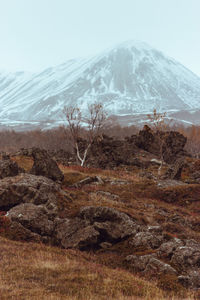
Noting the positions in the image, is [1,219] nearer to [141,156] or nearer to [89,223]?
[89,223]

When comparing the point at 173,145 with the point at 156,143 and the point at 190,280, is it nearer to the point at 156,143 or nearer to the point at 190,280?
the point at 156,143

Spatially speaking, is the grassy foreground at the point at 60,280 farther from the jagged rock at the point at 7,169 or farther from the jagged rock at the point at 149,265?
the jagged rock at the point at 7,169

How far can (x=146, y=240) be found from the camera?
1179 cm

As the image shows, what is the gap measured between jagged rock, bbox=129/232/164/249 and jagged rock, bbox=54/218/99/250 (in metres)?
1.74

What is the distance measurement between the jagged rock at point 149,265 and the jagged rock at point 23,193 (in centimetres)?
616

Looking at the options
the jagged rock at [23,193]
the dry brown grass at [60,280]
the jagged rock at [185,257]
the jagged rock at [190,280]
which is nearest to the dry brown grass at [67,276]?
the dry brown grass at [60,280]

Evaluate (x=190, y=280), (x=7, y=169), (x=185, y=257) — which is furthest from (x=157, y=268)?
(x=7, y=169)

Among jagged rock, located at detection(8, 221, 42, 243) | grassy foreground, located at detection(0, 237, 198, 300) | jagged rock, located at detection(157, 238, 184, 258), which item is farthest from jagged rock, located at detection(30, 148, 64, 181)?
jagged rock, located at detection(157, 238, 184, 258)

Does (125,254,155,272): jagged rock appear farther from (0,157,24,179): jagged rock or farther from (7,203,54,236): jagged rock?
(0,157,24,179): jagged rock

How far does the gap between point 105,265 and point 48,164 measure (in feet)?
55.1

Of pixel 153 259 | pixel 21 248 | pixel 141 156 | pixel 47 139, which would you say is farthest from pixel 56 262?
pixel 47 139

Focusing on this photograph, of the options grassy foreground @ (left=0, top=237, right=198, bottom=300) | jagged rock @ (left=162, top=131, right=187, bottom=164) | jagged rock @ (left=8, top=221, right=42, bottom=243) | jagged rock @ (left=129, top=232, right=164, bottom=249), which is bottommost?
jagged rock @ (left=162, top=131, right=187, bottom=164)

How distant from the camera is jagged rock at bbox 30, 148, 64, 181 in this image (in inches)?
995

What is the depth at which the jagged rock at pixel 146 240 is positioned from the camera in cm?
1167
